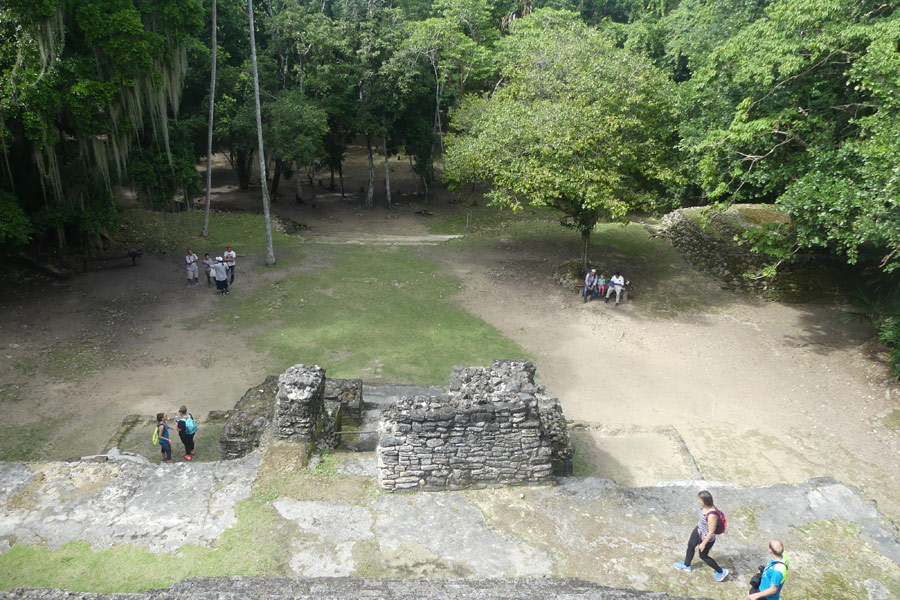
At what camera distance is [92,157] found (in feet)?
50.2

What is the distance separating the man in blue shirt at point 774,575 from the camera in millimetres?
5688

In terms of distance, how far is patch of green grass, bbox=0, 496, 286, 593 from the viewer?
6.23 meters

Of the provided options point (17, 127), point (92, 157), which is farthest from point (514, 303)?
point (17, 127)

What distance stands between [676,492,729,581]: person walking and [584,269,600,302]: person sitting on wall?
11.0 meters

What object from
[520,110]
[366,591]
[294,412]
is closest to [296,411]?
[294,412]

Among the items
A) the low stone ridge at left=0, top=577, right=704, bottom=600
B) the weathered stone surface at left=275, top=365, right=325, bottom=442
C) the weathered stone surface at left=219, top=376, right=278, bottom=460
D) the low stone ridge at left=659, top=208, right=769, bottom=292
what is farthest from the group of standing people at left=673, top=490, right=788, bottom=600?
the low stone ridge at left=659, top=208, right=769, bottom=292

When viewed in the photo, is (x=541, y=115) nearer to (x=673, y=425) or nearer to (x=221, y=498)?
(x=673, y=425)

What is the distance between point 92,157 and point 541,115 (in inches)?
487

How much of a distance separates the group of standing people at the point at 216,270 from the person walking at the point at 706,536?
13.9 metres

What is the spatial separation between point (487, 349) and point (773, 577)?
29.3 feet

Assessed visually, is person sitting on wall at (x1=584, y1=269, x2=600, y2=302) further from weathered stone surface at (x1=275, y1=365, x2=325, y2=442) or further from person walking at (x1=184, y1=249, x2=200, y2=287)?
person walking at (x1=184, y1=249, x2=200, y2=287)

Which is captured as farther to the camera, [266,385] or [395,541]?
[266,385]

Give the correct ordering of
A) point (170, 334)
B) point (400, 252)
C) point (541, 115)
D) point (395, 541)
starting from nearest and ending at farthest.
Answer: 1. point (395, 541)
2. point (170, 334)
3. point (541, 115)
4. point (400, 252)

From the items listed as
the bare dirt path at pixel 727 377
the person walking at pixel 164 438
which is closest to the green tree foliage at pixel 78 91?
the person walking at pixel 164 438
